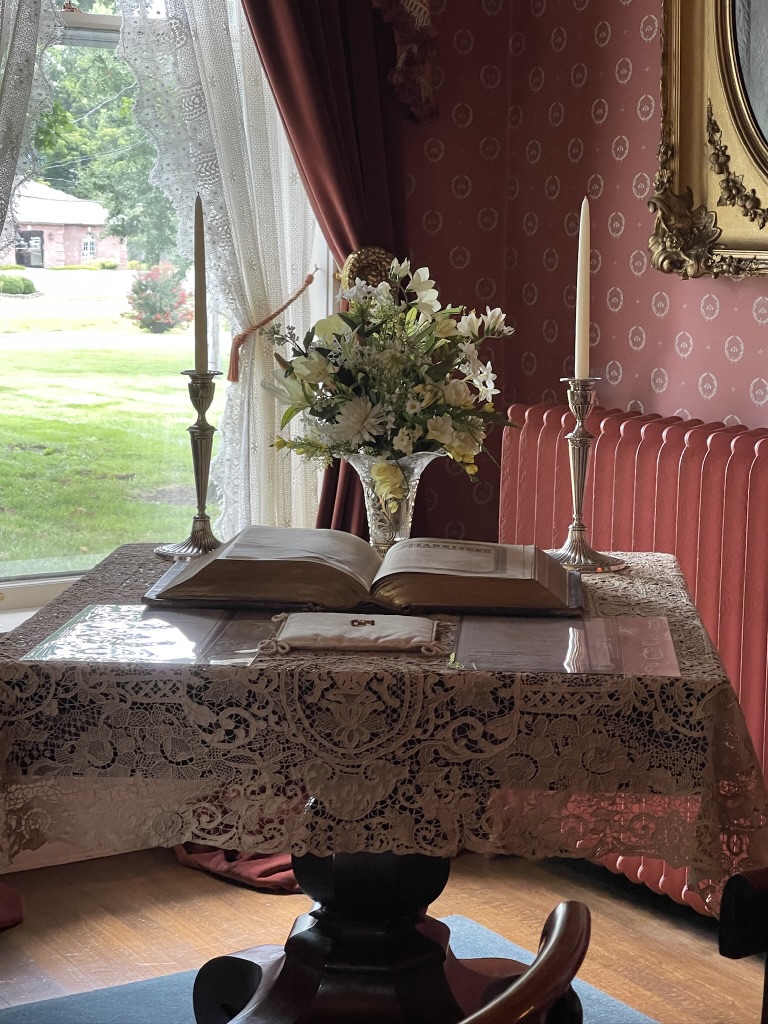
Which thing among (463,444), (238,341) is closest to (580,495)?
(463,444)

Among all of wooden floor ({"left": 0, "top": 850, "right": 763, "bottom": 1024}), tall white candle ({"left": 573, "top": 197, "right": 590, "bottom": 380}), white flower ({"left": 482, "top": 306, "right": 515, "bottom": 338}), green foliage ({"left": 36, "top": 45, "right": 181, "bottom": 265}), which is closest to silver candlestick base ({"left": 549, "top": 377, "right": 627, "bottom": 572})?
tall white candle ({"left": 573, "top": 197, "right": 590, "bottom": 380})

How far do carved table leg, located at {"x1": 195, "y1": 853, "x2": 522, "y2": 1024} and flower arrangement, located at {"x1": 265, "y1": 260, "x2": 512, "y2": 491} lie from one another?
0.61 metres

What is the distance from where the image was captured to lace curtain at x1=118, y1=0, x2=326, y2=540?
10.5ft

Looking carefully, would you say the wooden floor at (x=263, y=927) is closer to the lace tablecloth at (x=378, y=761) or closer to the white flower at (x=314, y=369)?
the lace tablecloth at (x=378, y=761)

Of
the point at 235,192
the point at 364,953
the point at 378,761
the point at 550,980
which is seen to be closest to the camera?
the point at 550,980

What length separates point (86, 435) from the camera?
11.3 ft

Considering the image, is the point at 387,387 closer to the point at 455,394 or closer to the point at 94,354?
the point at 455,394

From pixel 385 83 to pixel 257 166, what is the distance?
18.1 inches

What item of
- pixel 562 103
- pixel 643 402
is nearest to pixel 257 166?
pixel 562 103

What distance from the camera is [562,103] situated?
3438 millimetres

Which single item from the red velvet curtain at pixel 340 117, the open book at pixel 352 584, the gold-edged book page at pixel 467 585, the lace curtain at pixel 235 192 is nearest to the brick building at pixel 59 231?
the lace curtain at pixel 235 192

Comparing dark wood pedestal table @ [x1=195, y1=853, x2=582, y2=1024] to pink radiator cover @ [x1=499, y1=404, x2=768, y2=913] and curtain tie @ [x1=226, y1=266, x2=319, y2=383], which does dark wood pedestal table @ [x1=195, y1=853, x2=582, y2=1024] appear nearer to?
pink radiator cover @ [x1=499, y1=404, x2=768, y2=913]

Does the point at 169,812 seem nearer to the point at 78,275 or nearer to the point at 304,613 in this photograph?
the point at 304,613

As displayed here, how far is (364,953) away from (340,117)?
2.26 meters
